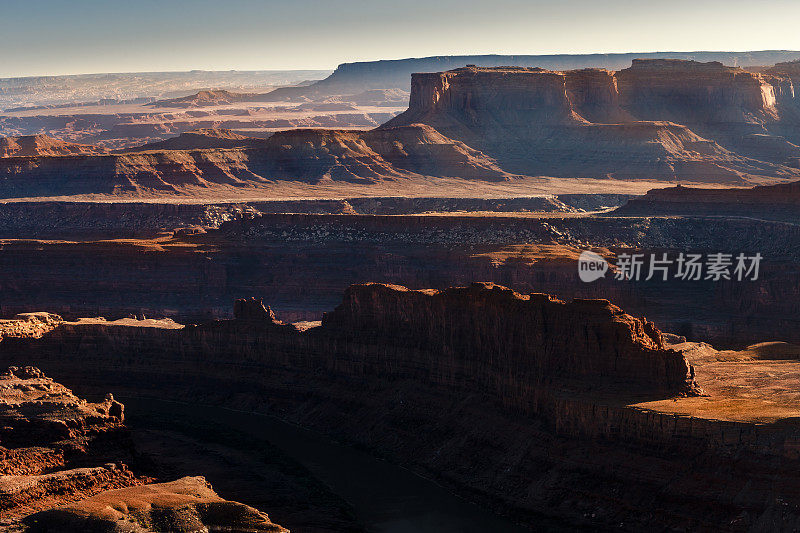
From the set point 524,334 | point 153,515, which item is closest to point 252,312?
point 524,334

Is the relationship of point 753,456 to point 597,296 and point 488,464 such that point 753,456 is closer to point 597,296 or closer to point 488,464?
point 488,464

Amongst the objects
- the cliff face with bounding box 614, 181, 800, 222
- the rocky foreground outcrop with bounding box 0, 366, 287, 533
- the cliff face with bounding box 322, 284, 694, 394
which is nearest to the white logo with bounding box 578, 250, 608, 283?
the cliff face with bounding box 614, 181, 800, 222

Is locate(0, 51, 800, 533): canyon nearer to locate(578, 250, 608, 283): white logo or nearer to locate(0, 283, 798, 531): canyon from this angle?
locate(0, 283, 798, 531): canyon

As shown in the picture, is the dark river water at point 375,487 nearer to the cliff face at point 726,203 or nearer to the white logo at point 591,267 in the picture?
the white logo at point 591,267

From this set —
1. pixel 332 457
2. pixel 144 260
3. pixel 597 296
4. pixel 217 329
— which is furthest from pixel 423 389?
pixel 144 260

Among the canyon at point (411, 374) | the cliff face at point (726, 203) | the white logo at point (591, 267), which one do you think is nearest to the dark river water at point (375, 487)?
the canyon at point (411, 374)

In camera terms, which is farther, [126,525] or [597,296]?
[597,296]

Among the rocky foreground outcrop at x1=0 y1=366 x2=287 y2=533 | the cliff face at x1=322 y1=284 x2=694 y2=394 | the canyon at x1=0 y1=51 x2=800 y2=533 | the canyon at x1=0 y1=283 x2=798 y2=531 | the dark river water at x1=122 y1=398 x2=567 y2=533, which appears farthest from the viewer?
the cliff face at x1=322 y1=284 x2=694 y2=394
